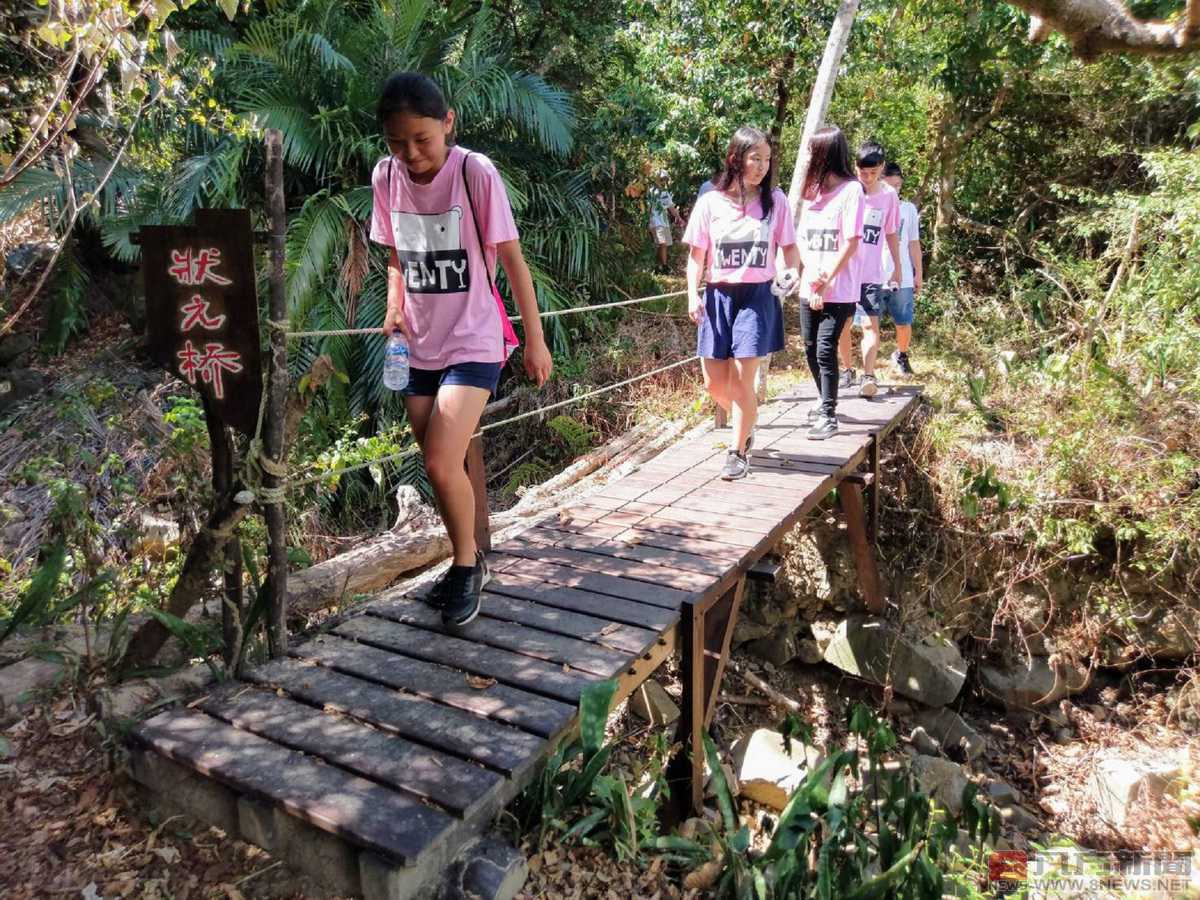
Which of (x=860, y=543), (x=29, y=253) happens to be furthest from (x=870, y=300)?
(x=29, y=253)

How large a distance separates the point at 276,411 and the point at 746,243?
2.35 metres

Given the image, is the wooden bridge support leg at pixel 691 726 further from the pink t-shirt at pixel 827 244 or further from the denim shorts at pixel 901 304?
the denim shorts at pixel 901 304

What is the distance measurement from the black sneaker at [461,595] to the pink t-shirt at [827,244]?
2666 millimetres

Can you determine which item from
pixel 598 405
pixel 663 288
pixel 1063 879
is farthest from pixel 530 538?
pixel 663 288

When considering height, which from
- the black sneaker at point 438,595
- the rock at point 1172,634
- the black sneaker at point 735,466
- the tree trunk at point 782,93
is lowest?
the rock at point 1172,634

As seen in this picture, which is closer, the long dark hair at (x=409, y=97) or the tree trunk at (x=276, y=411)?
the long dark hair at (x=409, y=97)

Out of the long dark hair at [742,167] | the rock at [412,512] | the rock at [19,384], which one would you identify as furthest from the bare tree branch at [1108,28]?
the rock at [19,384]

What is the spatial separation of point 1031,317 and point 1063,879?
A: 5572 millimetres

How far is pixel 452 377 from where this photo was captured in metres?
2.61

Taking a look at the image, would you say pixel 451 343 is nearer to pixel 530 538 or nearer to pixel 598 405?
pixel 530 538

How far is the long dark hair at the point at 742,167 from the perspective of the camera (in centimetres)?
381

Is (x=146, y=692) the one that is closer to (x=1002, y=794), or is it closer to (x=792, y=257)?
(x=792, y=257)

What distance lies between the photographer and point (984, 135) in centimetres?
967

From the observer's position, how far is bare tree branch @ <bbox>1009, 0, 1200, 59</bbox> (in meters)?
2.71
